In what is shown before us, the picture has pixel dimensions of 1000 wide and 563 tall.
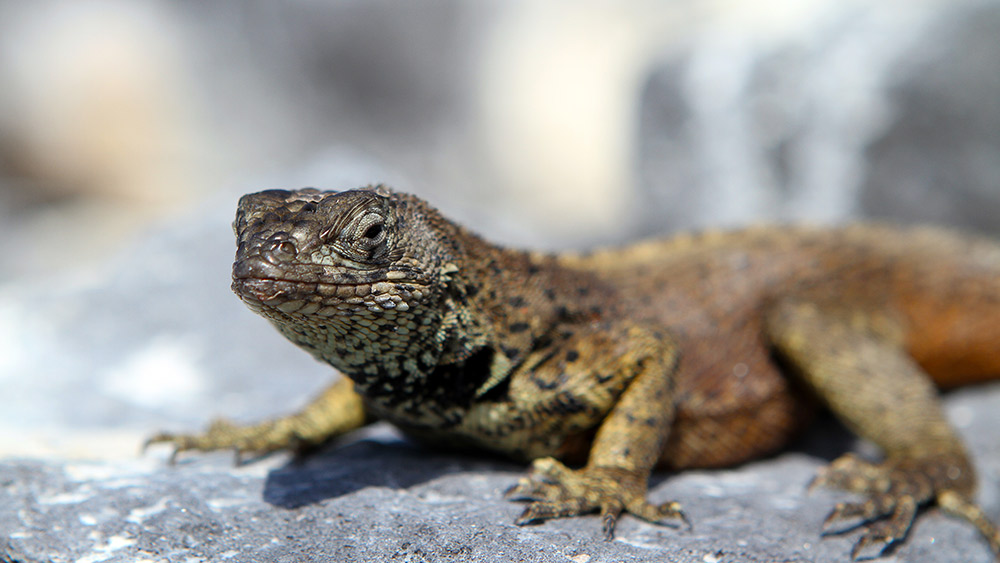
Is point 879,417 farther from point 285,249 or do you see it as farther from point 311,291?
point 285,249

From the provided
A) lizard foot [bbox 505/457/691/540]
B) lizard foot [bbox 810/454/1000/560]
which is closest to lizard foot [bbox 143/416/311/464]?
lizard foot [bbox 505/457/691/540]

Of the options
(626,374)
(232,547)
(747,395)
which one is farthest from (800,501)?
(232,547)

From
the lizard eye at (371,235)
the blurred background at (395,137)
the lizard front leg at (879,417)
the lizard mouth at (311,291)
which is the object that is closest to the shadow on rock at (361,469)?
the lizard mouth at (311,291)

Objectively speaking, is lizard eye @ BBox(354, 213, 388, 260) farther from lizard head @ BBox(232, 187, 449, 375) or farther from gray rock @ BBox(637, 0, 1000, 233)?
gray rock @ BBox(637, 0, 1000, 233)

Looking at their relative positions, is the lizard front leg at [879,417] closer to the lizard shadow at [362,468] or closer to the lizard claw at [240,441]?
the lizard shadow at [362,468]

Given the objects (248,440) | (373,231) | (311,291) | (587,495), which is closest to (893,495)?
(587,495)

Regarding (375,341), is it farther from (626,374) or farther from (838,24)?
(838,24)
